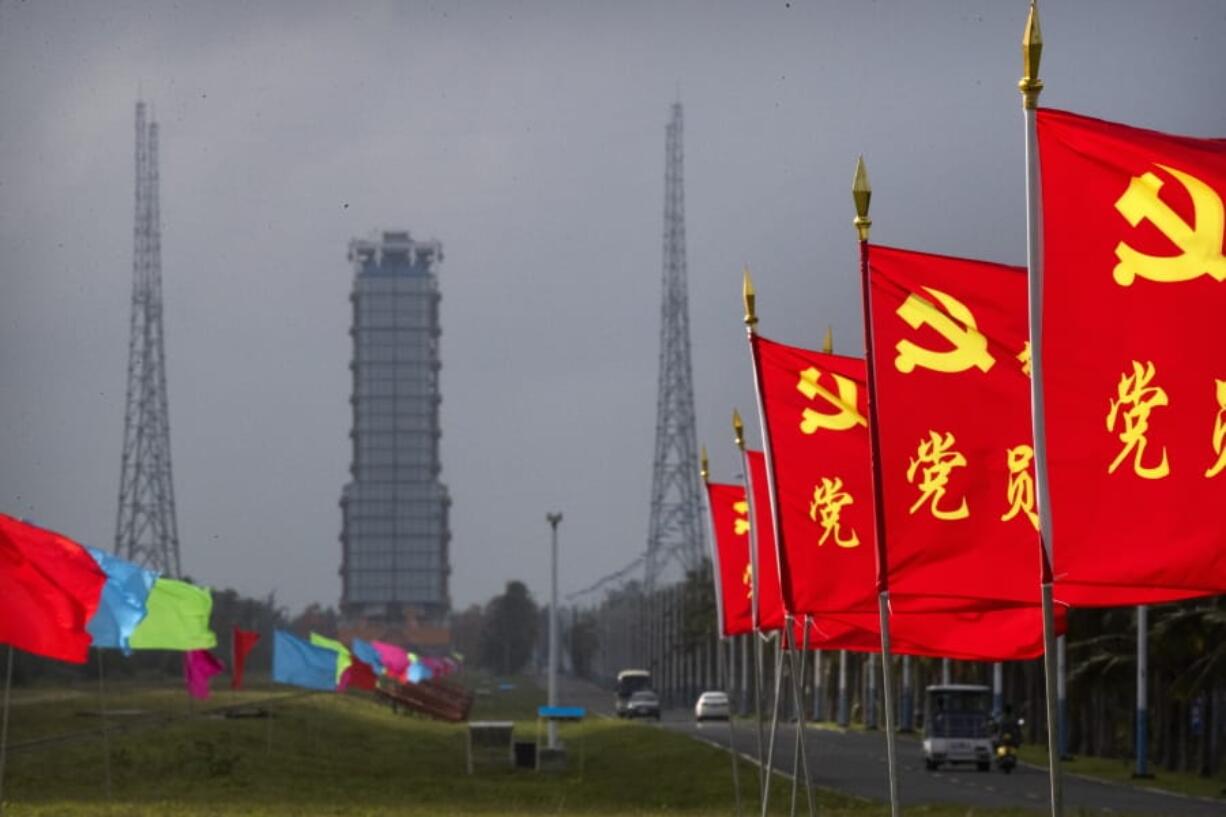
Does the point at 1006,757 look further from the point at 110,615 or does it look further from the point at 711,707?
the point at 711,707

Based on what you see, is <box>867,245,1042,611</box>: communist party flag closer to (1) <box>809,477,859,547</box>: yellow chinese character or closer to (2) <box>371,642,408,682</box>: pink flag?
(1) <box>809,477,859,547</box>: yellow chinese character

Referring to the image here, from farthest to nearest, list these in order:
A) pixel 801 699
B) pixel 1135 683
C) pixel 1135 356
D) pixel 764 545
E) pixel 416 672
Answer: pixel 416 672, pixel 1135 683, pixel 764 545, pixel 801 699, pixel 1135 356

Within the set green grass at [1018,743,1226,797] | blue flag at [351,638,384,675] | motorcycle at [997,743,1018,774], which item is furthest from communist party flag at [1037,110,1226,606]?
blue flag at [351,638,384,675]

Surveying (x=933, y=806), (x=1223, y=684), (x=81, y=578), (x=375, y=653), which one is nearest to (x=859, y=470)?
(x=81, y=578)

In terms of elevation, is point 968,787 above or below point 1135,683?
below

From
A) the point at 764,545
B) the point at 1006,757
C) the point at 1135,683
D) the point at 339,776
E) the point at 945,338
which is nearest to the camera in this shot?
the point at 945,338

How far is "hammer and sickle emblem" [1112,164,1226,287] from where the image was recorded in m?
10.8

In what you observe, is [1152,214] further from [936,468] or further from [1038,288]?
[936,468]

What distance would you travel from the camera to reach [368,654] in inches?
5113

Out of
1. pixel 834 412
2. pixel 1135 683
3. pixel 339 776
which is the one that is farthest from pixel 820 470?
pixel 1135 683

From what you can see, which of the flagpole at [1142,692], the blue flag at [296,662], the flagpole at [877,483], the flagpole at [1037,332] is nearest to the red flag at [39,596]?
the flagpole at [877,483]

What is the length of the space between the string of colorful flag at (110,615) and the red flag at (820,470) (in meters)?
12.5

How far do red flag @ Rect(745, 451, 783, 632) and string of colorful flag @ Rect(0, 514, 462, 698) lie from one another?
810 cm

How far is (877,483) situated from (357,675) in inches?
3252
